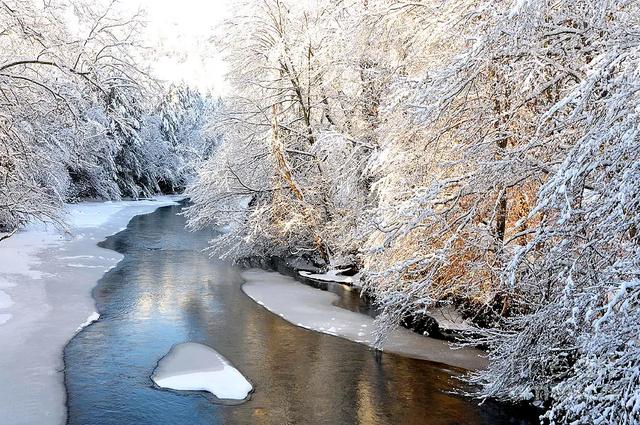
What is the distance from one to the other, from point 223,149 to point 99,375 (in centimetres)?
1263

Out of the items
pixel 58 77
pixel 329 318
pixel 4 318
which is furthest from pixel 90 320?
pixel 329 318

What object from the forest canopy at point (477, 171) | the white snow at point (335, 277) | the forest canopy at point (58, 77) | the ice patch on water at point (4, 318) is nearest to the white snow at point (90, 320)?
the ice patch on water at point (4, 318)

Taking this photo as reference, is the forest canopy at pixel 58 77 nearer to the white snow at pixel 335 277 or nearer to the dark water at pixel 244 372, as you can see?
the dark water at pixel 244 372

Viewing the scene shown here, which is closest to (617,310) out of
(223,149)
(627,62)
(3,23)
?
(627,62)

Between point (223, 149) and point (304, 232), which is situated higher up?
point (223, 149)

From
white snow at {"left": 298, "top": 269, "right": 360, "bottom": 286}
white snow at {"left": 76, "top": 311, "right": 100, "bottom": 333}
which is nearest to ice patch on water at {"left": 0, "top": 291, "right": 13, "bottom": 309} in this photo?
white snow at {"left": 76, "top": 311, "right": 100, "bottom": 333}

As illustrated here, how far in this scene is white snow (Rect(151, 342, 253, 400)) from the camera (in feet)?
28.0

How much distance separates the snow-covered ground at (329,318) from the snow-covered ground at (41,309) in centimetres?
424

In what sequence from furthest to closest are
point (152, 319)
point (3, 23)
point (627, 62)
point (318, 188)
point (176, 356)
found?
point (318, 188), point (152, 319), point (176, 356), point (3, 23), point (627, 62)

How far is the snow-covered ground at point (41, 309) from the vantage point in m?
7.74

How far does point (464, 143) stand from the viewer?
7.70 metres

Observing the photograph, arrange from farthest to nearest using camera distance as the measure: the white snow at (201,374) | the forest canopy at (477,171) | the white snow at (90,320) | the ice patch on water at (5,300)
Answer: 1. the ice patch on water at (5,300)
2. the white snow at (90,320)
3. the white snow at (201,374)
4. the forest canopy at (477,171)

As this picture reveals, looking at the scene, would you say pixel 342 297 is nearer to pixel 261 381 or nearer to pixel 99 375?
pixel 261 381

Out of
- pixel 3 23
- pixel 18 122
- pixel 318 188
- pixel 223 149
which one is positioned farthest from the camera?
pixel 223 149
